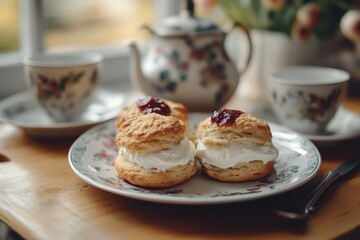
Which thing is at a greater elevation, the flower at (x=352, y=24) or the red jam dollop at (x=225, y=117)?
the flower at (x=352, y=24)

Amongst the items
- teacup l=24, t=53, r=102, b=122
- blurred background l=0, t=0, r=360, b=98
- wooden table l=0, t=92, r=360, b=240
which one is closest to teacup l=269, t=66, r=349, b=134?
wooden table l=0, t=92, r=360, b=240

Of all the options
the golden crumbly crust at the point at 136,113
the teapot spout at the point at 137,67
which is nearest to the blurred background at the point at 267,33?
the teapot spout at the point at 137,67

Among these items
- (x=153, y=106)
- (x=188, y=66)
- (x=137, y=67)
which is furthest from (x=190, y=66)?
(x=153, y=106)

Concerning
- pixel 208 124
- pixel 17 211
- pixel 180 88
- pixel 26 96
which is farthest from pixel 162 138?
pixel 26 96

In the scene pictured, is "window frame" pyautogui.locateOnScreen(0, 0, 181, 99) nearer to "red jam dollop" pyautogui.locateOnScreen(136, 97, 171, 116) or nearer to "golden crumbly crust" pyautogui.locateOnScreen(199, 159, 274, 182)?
"red jam dollop" pyautogui.locateOnScreen(136, 97, 171, 116)

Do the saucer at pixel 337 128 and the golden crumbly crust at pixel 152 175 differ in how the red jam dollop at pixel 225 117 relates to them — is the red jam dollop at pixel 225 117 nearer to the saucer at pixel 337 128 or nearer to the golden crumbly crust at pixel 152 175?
the golden crumbly crust at pixel 152 175
